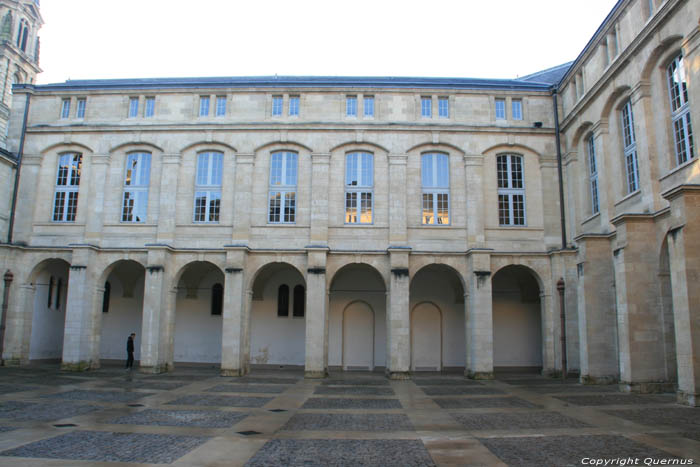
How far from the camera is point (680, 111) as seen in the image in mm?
18750

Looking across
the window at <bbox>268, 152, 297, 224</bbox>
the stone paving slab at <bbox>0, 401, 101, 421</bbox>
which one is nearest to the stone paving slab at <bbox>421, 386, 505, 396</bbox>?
the window at <bbox>268, 152, 297, 224</bbox>

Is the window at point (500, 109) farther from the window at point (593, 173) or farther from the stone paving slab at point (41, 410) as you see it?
the stone paving slab at point (41, 410)

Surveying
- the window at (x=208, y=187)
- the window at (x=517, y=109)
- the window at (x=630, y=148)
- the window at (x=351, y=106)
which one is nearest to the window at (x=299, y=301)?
the window at (x=208, y=187)

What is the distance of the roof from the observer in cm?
2791

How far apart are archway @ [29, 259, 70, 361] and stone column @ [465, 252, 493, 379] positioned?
886 inches

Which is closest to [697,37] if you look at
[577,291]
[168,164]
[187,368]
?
[577,291]

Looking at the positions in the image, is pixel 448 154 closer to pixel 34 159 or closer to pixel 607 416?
pixel 607 416

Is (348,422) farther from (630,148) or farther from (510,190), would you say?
(510,190)

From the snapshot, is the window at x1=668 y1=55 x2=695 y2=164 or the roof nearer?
the window at x1=668 y1=55 x2=695 y2=164

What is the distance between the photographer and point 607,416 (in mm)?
14258

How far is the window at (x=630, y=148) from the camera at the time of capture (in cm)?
2155

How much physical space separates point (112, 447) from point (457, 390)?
13635 millimetres

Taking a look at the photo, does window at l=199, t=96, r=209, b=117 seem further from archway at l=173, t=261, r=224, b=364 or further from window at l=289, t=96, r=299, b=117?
archway at l=173, t=261, r=224, b=364

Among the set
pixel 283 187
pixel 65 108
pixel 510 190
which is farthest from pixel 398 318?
pixel 65 108
